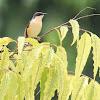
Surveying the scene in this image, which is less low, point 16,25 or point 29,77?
point 16,25

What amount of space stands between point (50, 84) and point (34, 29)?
4.47ft

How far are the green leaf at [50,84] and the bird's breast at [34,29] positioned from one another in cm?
134

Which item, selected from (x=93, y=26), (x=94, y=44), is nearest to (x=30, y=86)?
(x=94, y=44)

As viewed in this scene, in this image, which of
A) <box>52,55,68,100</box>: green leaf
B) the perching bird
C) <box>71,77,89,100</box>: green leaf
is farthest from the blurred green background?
<box>52,55,68,100</box>: green leaf

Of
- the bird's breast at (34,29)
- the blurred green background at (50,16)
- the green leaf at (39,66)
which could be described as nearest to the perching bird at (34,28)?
the bird's breast at (34,29)

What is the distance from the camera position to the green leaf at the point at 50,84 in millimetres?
1158

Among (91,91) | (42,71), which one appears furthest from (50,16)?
(42,71)

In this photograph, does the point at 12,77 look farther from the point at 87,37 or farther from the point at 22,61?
the point at 87,37

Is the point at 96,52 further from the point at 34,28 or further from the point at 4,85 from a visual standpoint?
the point at 34,28

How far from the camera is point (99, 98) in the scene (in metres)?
1.28

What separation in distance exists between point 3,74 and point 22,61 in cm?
8

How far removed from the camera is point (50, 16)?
8.32 meters

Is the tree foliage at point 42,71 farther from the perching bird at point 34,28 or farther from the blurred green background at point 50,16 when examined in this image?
the blurred green background at point 50,16

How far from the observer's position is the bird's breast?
8.24 feet
